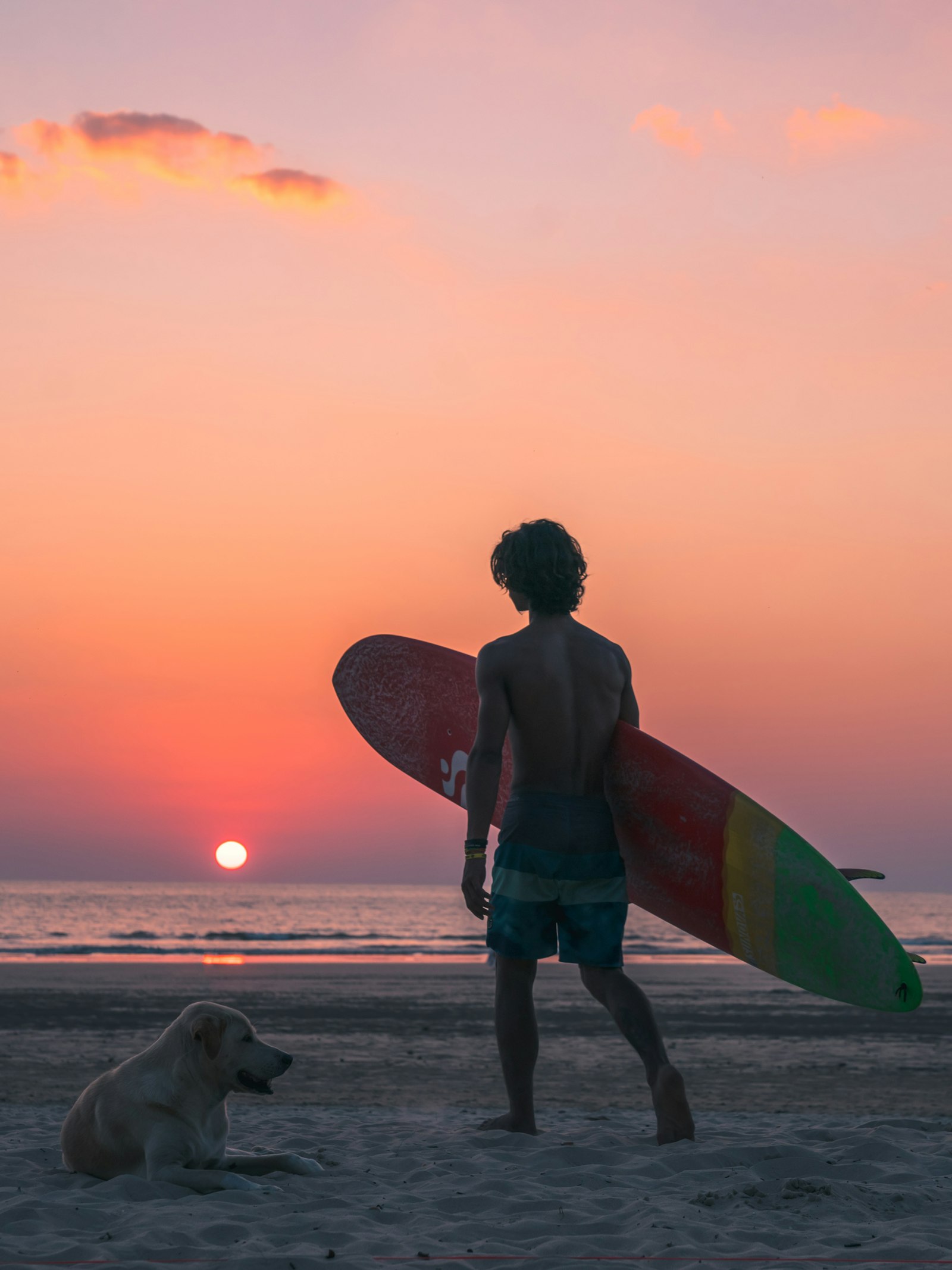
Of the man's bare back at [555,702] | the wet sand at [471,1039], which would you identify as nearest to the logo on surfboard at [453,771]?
the man's bare back at [555,702]

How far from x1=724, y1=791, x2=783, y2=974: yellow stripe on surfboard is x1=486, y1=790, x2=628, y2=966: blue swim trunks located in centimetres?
55

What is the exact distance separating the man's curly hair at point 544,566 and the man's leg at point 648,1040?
1394 mm

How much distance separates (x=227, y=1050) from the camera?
3803mm

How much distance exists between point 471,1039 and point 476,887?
6.09 metres

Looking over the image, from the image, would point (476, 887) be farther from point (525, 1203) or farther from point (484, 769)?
point (525, 1203)

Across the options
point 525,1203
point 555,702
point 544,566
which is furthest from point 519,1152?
point 544,566

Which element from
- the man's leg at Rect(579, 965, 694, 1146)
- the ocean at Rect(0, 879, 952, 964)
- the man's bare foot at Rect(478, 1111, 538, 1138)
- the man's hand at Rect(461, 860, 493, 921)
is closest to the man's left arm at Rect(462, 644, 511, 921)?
the man's hand at Rect(461, 860, 493, 921)

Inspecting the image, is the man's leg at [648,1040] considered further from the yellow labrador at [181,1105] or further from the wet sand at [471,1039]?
the wet sand at [471,1039]

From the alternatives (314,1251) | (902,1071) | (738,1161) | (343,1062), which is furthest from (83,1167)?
(902,1071)

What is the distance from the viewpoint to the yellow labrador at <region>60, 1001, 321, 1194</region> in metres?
3.72

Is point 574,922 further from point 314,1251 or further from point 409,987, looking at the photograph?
point 409,987

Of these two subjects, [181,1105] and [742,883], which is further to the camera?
[742,883]

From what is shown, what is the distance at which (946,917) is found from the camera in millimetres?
61812

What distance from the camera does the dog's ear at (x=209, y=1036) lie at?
3.79 meters
